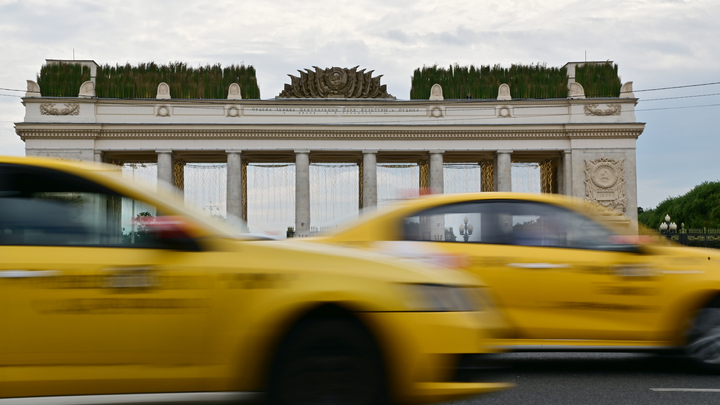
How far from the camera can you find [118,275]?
12.7 ft

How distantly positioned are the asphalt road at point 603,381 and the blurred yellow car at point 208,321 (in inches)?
54.4

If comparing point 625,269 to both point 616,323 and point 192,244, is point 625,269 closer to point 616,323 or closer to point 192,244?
point 616,323

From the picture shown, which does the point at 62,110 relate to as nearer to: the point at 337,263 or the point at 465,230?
the point at 465,230

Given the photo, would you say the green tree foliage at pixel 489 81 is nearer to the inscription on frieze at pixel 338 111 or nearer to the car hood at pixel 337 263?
the inscription on frieze at pixel 338 111

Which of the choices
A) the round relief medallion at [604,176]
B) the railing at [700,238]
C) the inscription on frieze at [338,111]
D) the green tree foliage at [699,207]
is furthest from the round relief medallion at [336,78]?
the green tree foliage at [699,207]

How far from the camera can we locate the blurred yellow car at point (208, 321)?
3.83 meters

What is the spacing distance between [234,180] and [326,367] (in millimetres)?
38390

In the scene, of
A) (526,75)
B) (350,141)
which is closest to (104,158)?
(350,141)

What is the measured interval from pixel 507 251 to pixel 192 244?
3.70m

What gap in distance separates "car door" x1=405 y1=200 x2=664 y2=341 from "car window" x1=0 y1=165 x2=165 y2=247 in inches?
126

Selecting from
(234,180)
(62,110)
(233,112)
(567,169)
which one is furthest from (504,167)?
(62,110)

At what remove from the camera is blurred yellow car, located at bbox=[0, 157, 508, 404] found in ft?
12.6

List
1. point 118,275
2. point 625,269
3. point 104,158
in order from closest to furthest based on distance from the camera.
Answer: point 118,275, point 625,269, point 104,158

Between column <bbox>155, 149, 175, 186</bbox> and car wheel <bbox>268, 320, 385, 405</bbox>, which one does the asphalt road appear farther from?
column <bbox>155, 149, 175, 186</bbox>
